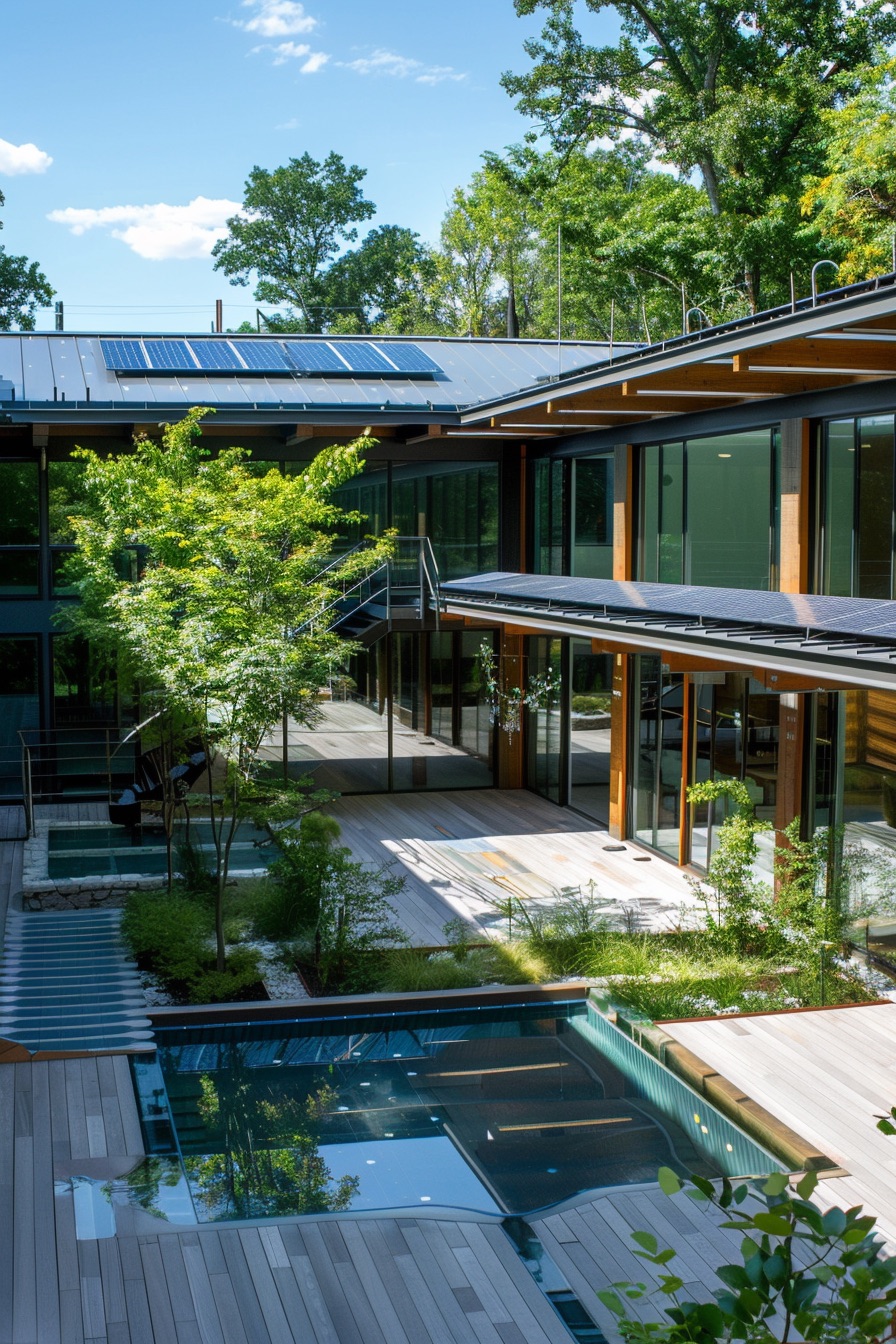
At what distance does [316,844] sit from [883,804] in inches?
210

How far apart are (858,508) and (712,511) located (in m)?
2.89

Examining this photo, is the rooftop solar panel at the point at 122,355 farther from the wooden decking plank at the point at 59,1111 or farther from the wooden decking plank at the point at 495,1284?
the wooden decking plank at the point at 495,1284

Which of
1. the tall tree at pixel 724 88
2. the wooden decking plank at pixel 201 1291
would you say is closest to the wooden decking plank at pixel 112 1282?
the wooden decking plank at pixel 201 1291

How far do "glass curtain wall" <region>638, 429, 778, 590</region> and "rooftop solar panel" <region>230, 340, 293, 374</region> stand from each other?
7284 millimetres

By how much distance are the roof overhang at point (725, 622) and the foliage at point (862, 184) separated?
36.1 ft

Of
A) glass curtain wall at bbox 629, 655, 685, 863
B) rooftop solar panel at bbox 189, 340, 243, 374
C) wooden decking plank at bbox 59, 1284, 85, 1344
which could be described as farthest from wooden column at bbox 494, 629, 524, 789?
wooden decking plank at bbox 59, 1284, 85, 1344

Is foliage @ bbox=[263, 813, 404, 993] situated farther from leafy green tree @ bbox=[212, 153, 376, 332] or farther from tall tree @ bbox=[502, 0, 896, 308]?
leafy green tree @ bbox=[212, 153, 376, 332]

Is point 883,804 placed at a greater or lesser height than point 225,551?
lesser

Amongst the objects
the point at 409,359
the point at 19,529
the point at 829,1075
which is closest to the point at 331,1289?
the point at 829,1075

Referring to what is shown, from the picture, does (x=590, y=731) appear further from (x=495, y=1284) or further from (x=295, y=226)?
(x=295, y=226)

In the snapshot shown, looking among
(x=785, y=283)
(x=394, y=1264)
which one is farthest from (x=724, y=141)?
(x=394, y=1264)

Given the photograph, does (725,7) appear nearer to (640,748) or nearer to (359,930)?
(640,748)

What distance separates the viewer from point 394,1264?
6.61 meters

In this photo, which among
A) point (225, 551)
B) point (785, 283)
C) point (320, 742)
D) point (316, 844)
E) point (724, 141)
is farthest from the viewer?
point (785, 283)
